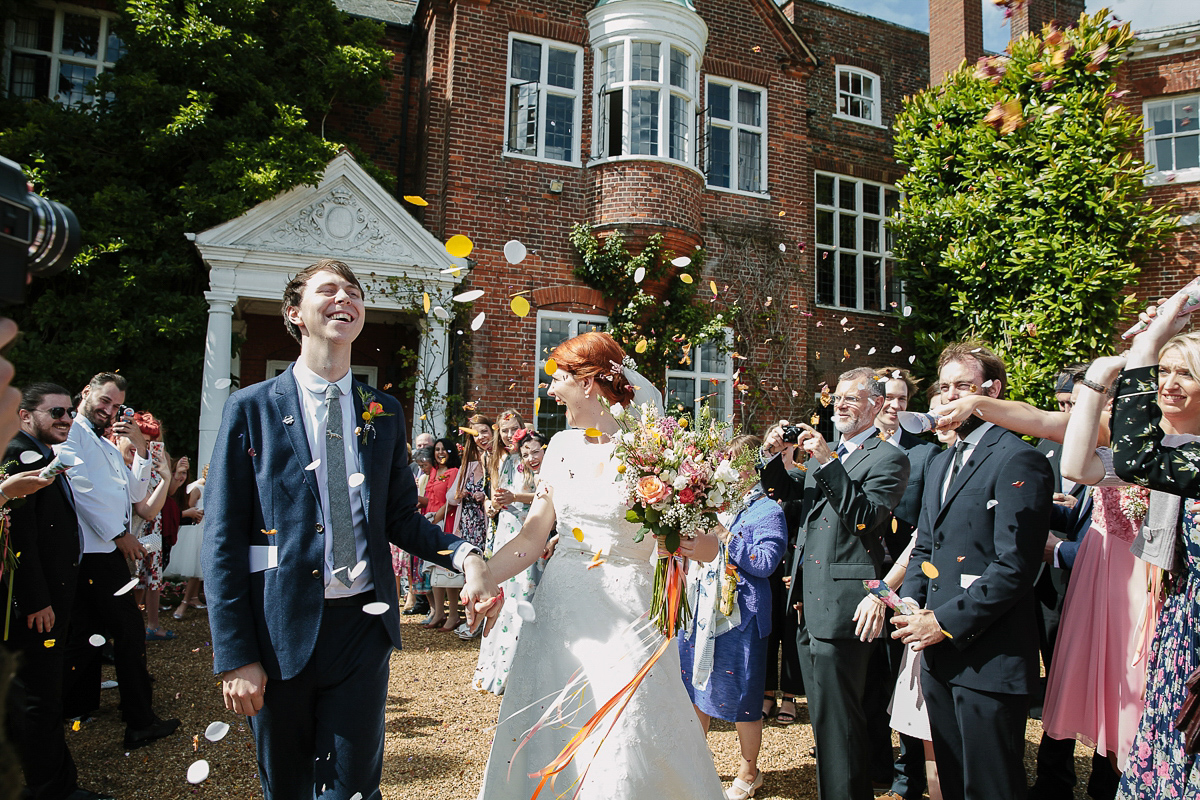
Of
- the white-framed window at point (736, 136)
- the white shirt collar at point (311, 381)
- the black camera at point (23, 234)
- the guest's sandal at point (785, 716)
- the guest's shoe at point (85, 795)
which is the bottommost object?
the guest's sandal at point (785, 716)

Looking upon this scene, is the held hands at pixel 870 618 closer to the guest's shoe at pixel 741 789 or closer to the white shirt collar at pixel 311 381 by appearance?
the guest's shoe at pixel 741 789

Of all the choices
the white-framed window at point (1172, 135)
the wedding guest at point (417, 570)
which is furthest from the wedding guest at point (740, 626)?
the white-framed window at point (1172, 135)

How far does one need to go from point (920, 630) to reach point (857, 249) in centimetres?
1363

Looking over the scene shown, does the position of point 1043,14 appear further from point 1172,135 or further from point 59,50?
point 59,50

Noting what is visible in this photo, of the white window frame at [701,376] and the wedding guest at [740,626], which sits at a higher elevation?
the white window frame at [701,376]

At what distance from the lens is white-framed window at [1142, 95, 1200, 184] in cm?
1397

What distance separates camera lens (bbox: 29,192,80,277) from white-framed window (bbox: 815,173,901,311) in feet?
48.2

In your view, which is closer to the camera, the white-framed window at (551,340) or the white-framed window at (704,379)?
the white-framed window at (551,340)

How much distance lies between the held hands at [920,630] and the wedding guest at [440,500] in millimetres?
5653

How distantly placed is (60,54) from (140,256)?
3.98m

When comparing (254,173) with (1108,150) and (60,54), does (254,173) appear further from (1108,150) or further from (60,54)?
(1108,150)

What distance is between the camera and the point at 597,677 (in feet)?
9.70

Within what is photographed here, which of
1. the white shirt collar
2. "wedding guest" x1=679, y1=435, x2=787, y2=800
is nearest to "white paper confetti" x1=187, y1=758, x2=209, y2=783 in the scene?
the white shirt collar

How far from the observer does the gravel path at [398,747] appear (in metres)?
4.22
